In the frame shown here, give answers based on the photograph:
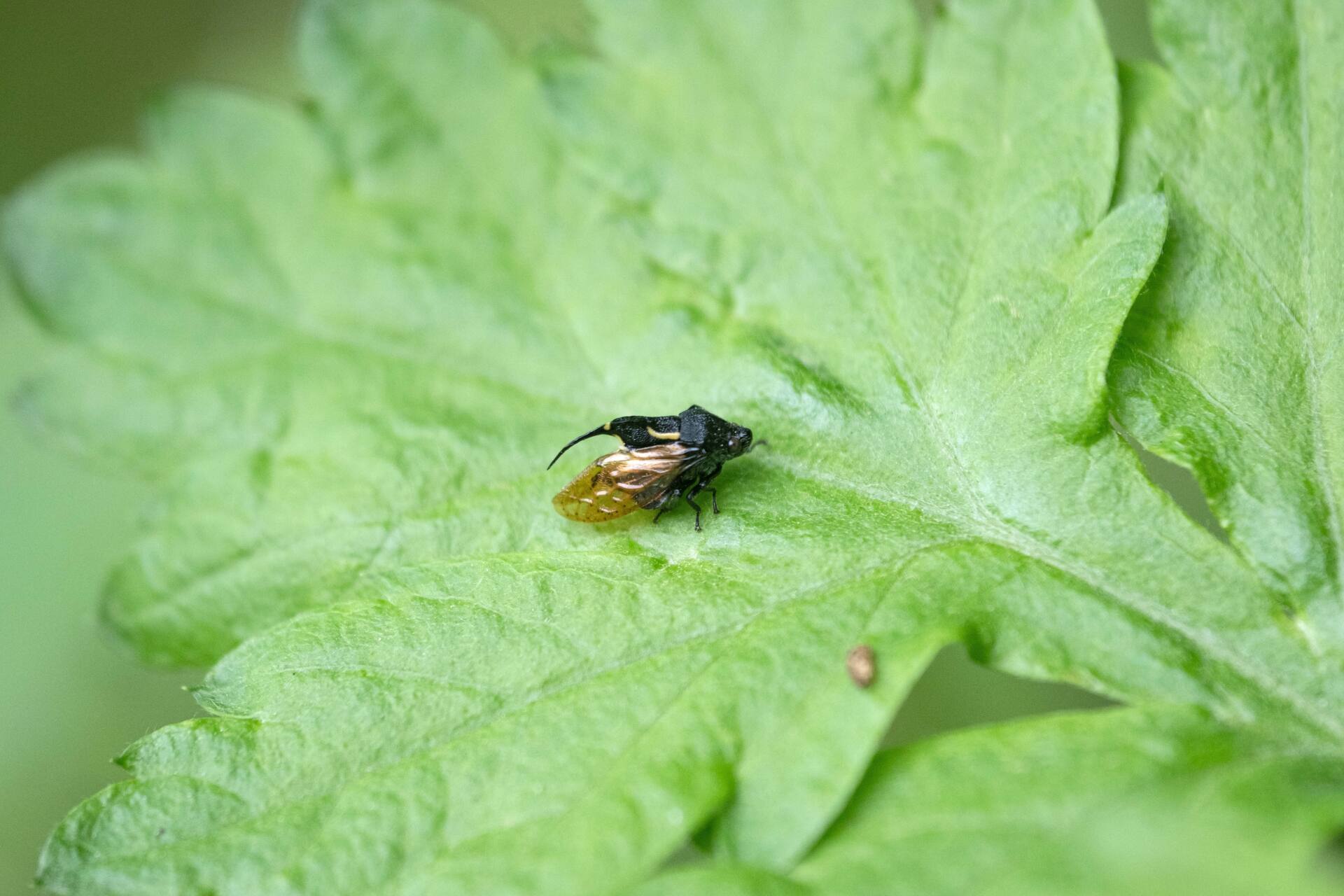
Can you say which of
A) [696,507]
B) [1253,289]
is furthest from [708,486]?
[1253,289]

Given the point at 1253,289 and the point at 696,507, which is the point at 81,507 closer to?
the point at 696,507

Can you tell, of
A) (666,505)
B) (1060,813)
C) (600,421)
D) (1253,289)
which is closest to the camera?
(1060,813)

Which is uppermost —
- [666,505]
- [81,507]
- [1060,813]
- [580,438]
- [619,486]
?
[580,438]

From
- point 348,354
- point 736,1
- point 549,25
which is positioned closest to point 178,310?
point 348,354

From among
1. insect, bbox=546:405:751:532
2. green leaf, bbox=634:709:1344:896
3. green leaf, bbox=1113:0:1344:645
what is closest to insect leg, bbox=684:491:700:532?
insect, bbox=546:405:751:532

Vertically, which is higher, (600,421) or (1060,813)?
(600,421)

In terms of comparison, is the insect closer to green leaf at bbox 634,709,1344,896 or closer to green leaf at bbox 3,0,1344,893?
green leaf at bbox 3,0,1344,893
